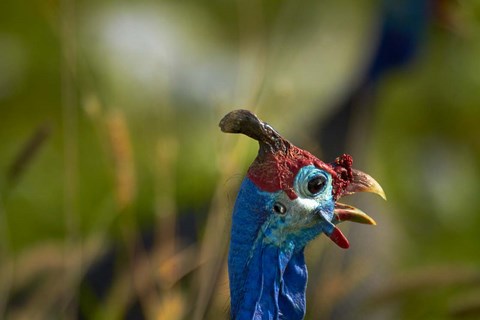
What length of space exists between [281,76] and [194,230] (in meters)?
0.79

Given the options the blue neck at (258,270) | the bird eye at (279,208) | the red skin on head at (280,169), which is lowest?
the blue neck at (258,270)

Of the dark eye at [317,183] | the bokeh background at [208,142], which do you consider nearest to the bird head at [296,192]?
the dark eye at [317,183]

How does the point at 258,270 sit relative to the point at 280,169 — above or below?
below

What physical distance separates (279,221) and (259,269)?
7 centimetres

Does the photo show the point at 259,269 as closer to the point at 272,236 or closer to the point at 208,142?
the point at 272,236

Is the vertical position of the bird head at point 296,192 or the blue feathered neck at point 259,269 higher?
the bird head at point 296,192

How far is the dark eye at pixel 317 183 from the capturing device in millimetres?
1547

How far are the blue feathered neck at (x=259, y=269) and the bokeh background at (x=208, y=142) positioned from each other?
0.14 metres

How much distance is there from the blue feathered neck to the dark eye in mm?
49

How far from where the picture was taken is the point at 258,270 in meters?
1.55

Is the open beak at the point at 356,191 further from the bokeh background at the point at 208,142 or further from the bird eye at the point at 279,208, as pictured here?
the bokeh background at the point at 208,142

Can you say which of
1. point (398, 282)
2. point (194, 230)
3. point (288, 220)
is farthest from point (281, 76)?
point (288, 220)

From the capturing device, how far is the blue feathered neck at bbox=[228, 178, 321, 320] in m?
1.54

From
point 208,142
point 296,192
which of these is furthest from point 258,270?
point 208,142
